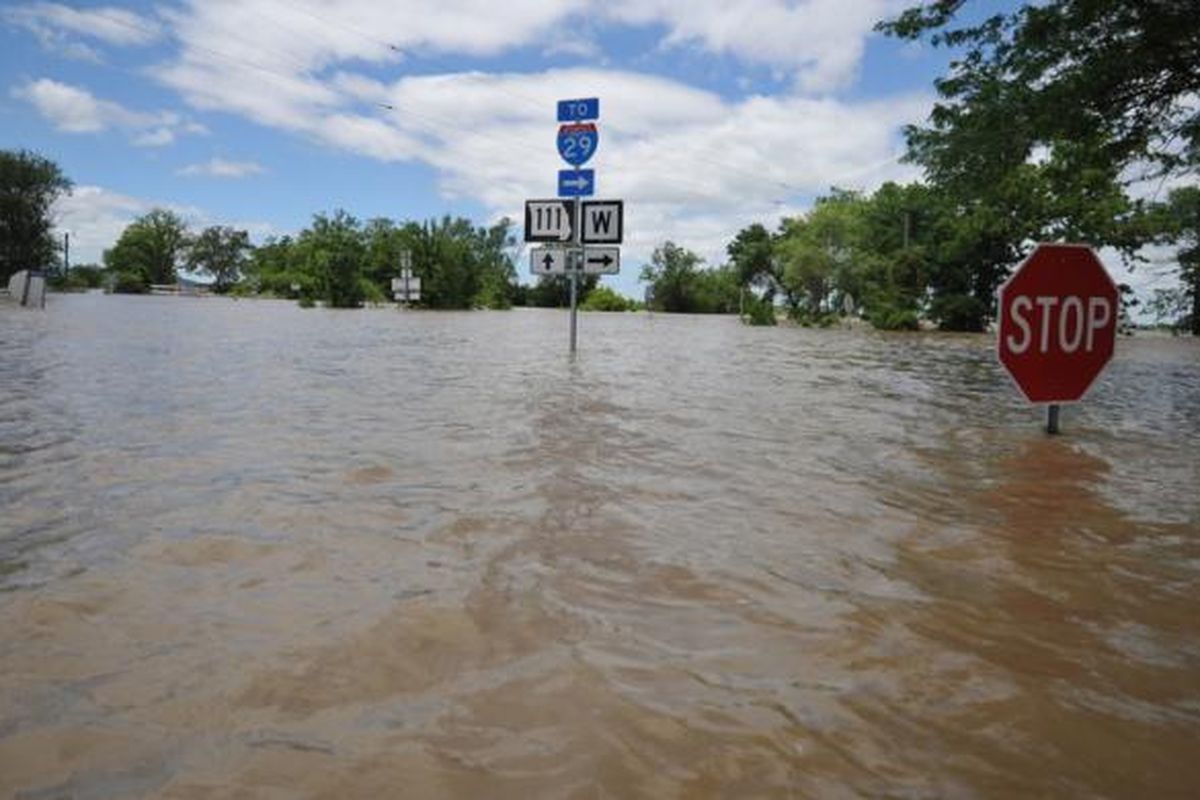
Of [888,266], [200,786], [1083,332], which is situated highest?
[888,266]

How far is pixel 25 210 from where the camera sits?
209 feet

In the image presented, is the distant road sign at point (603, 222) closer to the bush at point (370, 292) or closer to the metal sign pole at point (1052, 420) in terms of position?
the metal sign pole at point (1052, 420)

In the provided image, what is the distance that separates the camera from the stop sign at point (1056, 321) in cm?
555

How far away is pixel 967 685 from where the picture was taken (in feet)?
7.25

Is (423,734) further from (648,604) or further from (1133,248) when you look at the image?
(1133,248)

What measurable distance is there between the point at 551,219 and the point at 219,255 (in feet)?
478

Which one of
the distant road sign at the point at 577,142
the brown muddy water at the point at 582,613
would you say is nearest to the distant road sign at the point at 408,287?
the distant road sign at the point at 577,142

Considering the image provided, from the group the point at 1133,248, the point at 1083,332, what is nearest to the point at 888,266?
the point at 1133,248

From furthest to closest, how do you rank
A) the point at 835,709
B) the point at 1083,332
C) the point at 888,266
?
the point at 888,266 → the point at 1083,332 → the point at 835,709

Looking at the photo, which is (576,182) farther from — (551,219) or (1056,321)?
(1056,321)

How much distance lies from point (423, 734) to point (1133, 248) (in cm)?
4041

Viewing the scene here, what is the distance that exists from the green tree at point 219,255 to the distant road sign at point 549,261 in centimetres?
14073

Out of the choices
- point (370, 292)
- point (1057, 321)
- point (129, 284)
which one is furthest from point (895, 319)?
point (129, 284)

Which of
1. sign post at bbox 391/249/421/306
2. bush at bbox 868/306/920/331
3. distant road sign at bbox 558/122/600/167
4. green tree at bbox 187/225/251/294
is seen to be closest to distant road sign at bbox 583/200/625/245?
distant road sign at bbox 558/122/600/167
